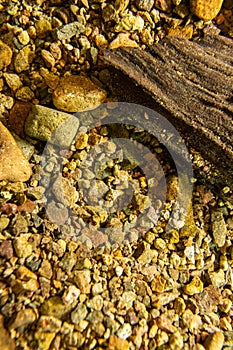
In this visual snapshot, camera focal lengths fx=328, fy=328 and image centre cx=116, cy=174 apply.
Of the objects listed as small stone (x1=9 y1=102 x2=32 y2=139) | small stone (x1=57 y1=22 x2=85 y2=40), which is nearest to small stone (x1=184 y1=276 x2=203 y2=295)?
small stone (x1=9 y1=102 x2=32 y2=139)

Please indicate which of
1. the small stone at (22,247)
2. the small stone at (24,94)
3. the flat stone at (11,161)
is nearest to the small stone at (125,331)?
the small stone at (22,247)

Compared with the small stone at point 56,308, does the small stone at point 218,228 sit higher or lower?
higher

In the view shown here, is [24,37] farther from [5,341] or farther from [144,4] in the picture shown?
[5,341]

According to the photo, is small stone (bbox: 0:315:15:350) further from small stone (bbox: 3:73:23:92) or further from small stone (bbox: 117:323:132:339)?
small stone (bbox: 3:73:23:92)

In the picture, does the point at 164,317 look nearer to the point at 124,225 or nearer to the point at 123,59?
the point at 124,225

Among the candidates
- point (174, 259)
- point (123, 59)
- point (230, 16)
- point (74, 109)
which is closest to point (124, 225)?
point (174, 259)

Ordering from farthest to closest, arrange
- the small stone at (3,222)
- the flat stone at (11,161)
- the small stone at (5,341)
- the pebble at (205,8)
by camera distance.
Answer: the pebble at (205,8) → the flat stone at (11,161) → the small stone at (3,222) → the small stone at (5,341)

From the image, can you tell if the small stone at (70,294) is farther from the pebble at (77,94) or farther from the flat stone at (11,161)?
the pebble at (77,94)
